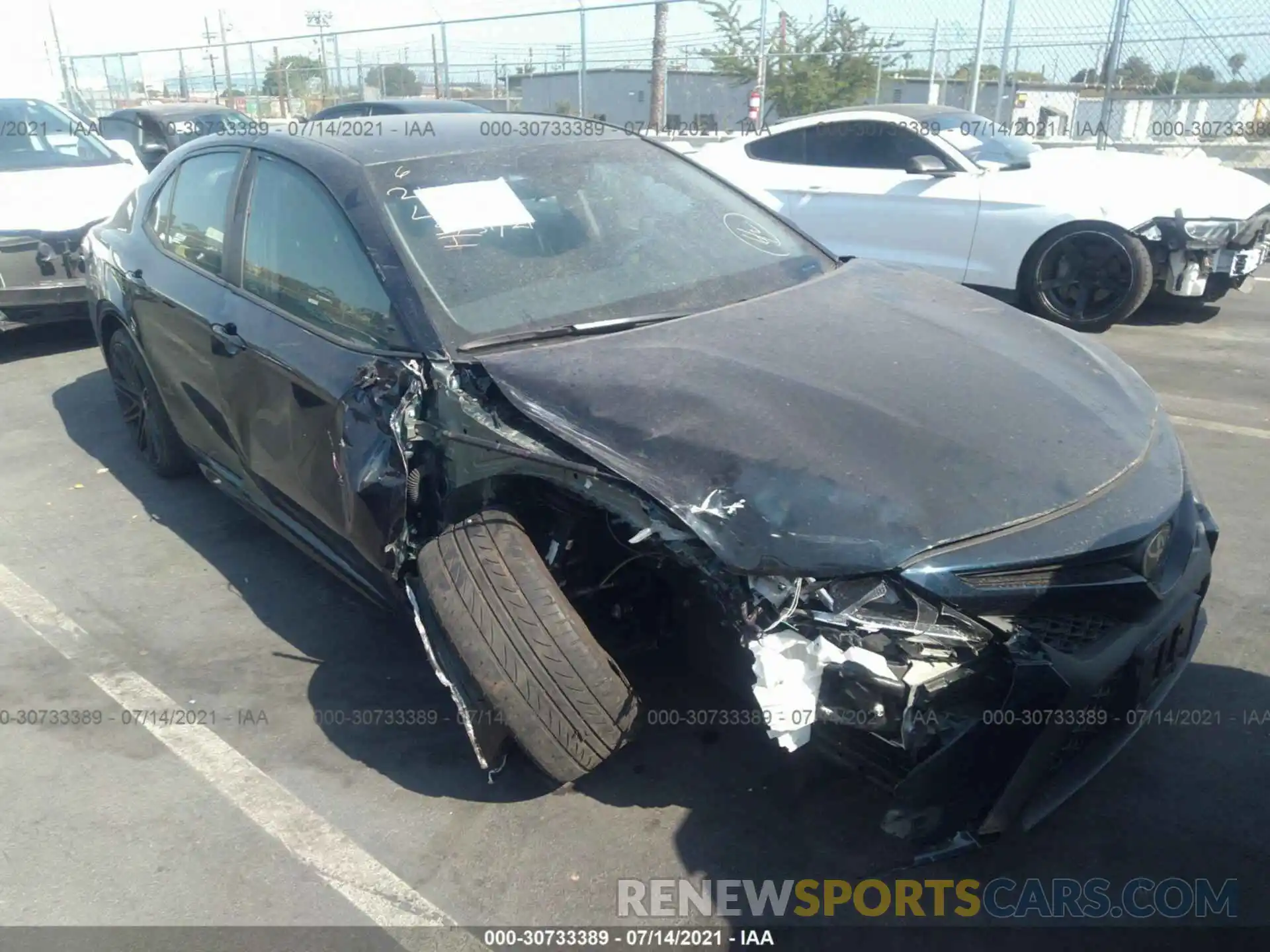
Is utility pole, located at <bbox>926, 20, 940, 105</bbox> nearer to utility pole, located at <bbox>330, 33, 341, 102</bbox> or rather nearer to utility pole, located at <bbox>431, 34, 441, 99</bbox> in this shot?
utility pole, located at <bbox>431, 34, 441, 99</bbox>

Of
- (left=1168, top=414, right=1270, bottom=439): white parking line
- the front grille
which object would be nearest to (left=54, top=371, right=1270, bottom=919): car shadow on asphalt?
the front grille

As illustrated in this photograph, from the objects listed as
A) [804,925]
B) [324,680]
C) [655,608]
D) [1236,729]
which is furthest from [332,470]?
[1236,729]

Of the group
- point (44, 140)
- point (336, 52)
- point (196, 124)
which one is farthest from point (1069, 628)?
point (336, 52)

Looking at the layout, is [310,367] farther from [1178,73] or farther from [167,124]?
[167,124]

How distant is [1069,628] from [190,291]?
3.36m

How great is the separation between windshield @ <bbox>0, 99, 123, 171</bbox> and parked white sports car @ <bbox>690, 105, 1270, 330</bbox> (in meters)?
4.94

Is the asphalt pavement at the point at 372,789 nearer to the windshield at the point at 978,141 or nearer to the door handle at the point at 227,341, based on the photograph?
the door handle at the point at 227,341

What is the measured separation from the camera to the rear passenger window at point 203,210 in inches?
155

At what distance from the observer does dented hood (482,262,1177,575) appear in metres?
2.27

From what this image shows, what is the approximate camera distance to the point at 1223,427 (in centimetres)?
532

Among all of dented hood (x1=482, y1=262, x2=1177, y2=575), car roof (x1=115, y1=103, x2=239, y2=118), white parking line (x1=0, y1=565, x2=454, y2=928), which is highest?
dented hood (x1=482, y1=262, x2=1177, y2=575)

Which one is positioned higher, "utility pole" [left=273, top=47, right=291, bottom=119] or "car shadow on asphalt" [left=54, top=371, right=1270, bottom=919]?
"utility pole" [left=273, top=47, right=291, bottom=119]

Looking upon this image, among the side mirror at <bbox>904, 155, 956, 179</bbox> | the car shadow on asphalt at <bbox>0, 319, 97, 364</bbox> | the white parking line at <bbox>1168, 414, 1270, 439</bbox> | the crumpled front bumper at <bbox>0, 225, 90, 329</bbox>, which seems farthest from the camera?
the car shadow on asphalt at <bbox>0, 319, 97, 364</bbox>

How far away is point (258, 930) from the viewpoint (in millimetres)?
2461
